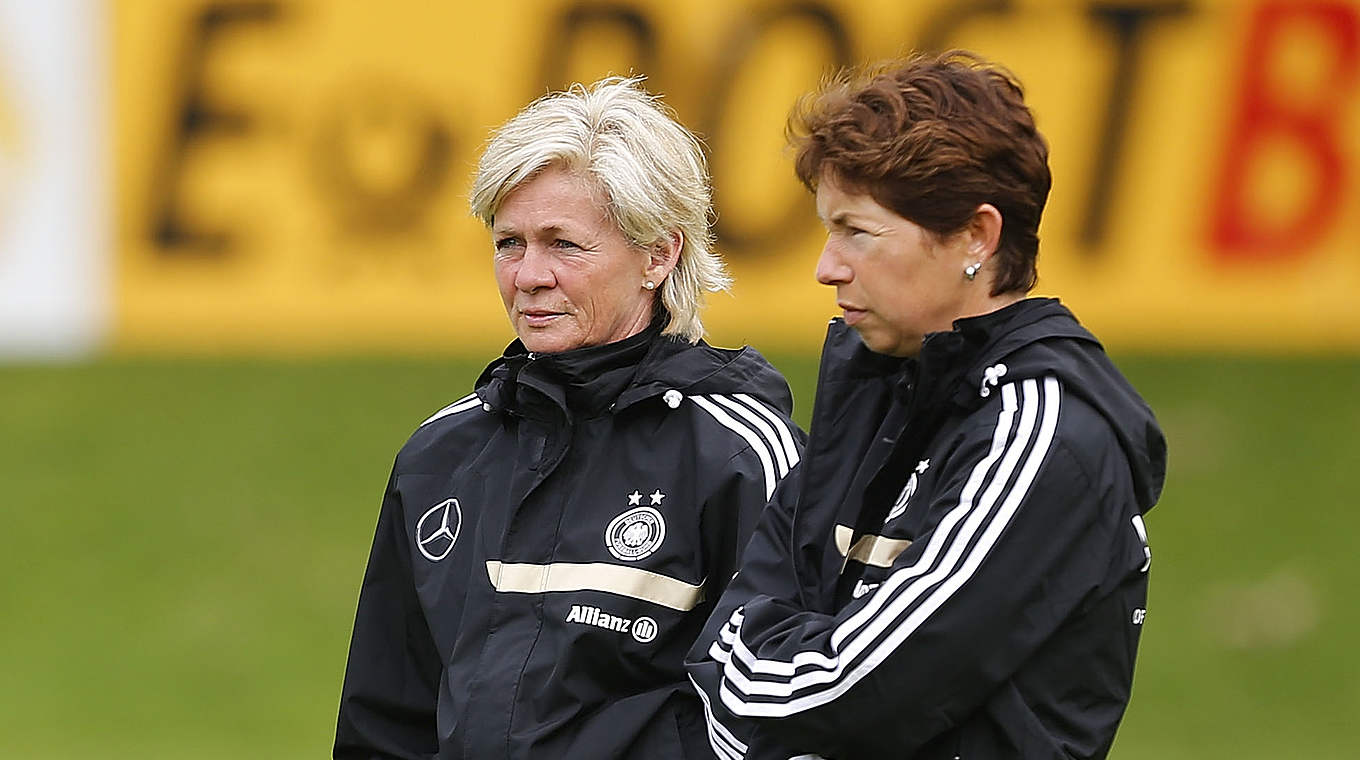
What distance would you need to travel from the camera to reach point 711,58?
27.3 ft

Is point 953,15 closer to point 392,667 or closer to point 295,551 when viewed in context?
point 295,551

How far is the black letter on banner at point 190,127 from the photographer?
27.5ft

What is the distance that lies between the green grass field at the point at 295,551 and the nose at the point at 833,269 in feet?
17.9

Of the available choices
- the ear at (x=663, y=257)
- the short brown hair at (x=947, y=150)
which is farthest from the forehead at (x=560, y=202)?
the short brown hair at (x=947, y=150)

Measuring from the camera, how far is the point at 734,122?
27.3 feet

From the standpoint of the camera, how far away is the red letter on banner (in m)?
8.27

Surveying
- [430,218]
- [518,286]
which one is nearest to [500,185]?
[518,286]

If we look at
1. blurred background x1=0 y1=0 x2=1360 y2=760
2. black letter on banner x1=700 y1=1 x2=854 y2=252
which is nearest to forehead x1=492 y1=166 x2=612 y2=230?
blurred background x1=0 y1=0 x2=1360 y2=760

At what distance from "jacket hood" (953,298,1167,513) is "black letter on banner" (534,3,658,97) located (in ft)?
20.0

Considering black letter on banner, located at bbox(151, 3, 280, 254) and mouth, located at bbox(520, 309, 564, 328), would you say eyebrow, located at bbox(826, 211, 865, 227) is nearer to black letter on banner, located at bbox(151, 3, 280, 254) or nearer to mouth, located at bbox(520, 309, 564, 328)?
mouth, located at bbox(520, 309, 564, 328)

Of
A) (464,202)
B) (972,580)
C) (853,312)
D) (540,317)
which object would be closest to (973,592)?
(972,580)

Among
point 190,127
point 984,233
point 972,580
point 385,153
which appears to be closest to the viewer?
point 972,580

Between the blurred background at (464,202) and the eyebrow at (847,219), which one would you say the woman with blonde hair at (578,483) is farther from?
the blurred background at (464,202)

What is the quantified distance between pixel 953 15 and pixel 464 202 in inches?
87.1
